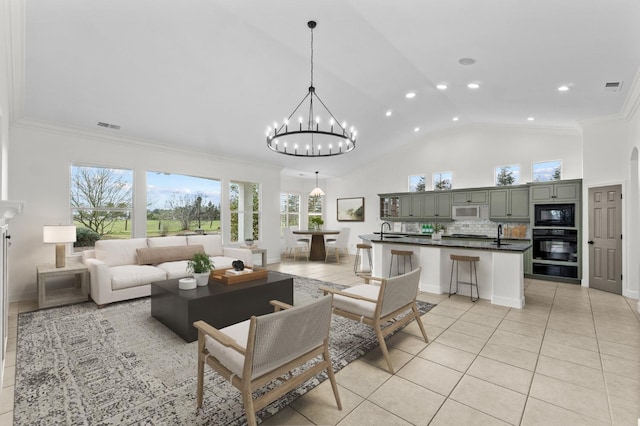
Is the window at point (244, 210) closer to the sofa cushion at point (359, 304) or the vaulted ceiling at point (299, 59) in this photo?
the vaulted ceiling at point (299, 59)

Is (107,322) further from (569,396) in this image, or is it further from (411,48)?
A: (411,48)

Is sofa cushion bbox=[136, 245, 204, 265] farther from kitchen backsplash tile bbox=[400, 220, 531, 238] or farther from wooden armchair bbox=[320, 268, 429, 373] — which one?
kitchen backsplash tile bbox=[400, 220, 531, 238]

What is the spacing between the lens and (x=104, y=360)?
267cm

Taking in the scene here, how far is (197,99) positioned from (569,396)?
5.49m

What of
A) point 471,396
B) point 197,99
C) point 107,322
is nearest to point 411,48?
point 197,99

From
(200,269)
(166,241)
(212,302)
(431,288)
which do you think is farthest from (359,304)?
(166,241)

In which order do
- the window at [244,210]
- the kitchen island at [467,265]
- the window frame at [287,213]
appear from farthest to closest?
1. the window frame at [287,213]
2. the window at [244,210]
3. the kitchen island at [467,265]

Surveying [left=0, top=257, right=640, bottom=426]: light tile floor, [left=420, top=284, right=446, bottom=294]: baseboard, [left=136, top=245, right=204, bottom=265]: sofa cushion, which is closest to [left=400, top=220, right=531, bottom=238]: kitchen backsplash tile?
[left=0, top=257, right=640, bottom=426]: light tile floor

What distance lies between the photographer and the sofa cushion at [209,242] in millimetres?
5853

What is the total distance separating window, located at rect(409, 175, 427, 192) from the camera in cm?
853

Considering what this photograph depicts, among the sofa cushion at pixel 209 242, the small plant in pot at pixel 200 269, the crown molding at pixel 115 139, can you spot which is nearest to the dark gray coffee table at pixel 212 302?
the small plant in pot at pixel 200 269

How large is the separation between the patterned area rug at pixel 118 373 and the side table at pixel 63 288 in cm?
30

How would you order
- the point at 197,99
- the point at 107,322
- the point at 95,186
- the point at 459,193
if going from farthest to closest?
the point at 459,193 < the point at 95,186 < the point at 197,99 < the point at 107,322

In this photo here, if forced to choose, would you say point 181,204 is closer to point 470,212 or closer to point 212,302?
point 212,302
